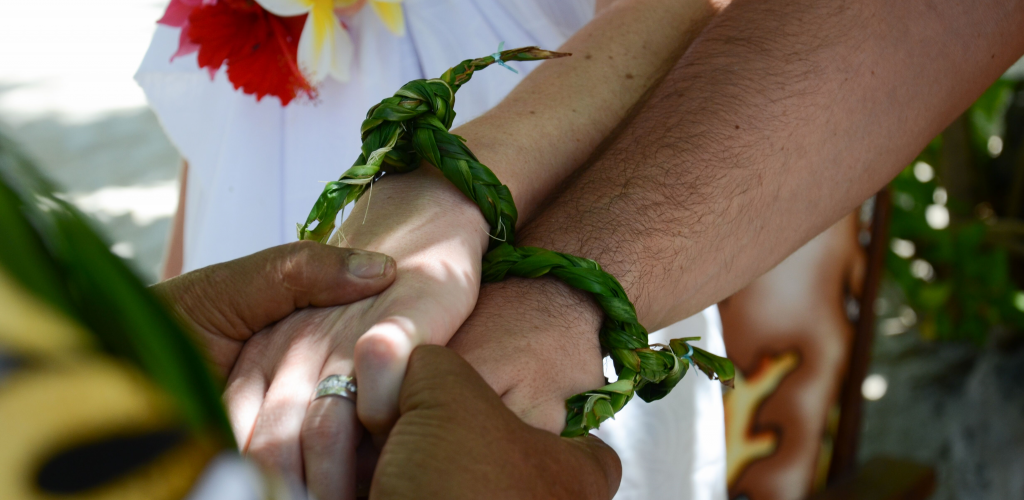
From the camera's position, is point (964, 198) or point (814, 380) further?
point (964, 198)

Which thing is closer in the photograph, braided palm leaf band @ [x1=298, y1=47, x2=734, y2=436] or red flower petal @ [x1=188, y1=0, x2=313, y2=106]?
braided palm leaf band @ [x1=298, y1=47, x2=734, y2=436]

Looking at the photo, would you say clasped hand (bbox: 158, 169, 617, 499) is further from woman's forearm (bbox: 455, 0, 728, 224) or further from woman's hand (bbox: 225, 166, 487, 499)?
woman's forearm (bbox: 455, 0, 728, 224)

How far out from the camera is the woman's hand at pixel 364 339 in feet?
1.66

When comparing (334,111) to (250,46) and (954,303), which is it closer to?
(250,46)

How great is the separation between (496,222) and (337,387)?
0.23 m

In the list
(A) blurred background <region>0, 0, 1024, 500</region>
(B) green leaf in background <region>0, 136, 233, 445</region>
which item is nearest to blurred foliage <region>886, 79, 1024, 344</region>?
(A) blurred background <region>0, 0, 1024, 500</region>

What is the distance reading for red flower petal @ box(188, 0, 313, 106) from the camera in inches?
39.6

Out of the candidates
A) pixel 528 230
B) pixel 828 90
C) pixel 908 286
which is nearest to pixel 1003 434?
pixel 908 286

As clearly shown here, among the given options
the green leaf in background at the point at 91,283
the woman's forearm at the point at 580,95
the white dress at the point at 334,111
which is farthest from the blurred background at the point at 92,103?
the green leaf in background at the point at 91,283

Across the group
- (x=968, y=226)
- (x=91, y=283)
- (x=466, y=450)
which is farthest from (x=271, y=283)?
(x=968, y=226)

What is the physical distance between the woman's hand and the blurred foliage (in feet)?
5.38

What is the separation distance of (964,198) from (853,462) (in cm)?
109

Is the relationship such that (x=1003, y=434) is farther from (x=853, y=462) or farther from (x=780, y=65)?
(x=780, y=65)

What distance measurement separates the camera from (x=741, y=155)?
0.74 m
